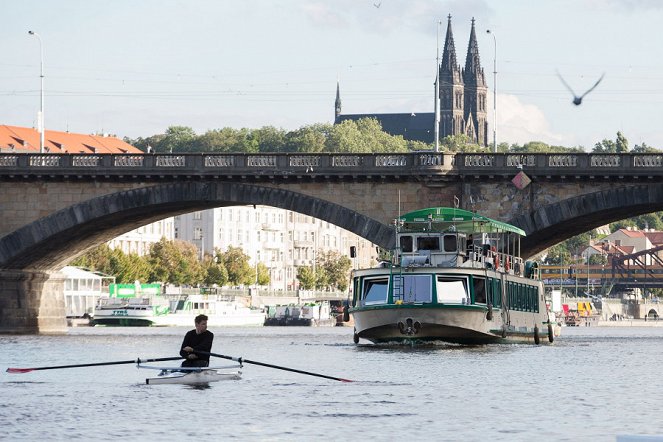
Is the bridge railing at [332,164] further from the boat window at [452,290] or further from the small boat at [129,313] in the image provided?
the small boat at [129,313]

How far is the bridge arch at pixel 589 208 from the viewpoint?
315 ft

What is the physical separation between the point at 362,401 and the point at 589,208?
50871 millimetres

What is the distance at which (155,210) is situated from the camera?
10631cm

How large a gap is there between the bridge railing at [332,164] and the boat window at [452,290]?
2169cm

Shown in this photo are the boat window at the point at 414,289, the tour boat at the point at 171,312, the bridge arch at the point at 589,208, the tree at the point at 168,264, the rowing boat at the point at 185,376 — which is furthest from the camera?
the tree at the point at 168,264

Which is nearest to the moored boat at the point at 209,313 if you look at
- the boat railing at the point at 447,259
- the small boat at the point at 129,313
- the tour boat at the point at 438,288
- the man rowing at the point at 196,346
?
the small boat at the point at 129,313

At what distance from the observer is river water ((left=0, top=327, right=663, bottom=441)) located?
40.3 metres

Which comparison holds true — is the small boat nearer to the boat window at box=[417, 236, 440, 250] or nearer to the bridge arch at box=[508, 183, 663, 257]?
the bridge arch at box=[508, 183, 663, 257]

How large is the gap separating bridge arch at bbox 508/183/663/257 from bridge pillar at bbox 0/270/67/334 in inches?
1244

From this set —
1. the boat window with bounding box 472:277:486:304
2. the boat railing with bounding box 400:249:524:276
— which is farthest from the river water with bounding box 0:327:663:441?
the boat railing with bounding box 400:249:524:276

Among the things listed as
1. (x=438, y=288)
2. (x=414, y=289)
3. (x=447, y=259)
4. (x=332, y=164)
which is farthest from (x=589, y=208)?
(x=414, y=289)

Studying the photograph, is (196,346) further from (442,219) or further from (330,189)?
(330,189)

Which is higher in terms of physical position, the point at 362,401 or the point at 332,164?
the point at 332,164

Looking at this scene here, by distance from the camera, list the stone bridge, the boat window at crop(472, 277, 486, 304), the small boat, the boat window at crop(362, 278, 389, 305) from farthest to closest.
A: the small boat → the stone bridge → the boat window at crop(472, 277, 486, 304) → the boat window at crop(362, 278, 389, 305)
